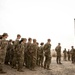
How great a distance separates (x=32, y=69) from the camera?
548 inches

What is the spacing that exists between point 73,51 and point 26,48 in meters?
11.6

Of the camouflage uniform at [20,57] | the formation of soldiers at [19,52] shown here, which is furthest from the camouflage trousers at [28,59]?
the camouflage uniform at [20,57]

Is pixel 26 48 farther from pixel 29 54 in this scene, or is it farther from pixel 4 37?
pixel 4 37

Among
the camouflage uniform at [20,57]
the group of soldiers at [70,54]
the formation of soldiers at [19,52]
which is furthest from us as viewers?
the group of soldiers at [70,54]

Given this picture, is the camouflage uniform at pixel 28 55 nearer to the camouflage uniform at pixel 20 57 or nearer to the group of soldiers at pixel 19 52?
the group of soldiers at pixel 19 52

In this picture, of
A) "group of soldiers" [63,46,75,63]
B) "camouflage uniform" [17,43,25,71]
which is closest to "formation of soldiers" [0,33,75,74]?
"camouflage uniform" [17,43,25,71]

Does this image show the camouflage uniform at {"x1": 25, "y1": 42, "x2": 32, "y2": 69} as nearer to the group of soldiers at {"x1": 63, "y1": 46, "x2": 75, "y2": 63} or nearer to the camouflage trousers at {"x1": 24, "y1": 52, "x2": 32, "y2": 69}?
the camouflage trousers at {"x1": 24, "y1": 52, "x2": 32, "y2": 69}

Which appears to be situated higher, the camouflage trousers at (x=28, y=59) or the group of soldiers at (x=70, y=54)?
the group of soldiers at (x=70, y=54)

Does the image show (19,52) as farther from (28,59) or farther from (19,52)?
(28,59)

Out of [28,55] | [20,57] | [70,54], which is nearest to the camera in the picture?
[20,57]

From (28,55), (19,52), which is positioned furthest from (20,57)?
(28,55)

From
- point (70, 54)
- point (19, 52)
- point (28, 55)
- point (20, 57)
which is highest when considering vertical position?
point (70, 54)

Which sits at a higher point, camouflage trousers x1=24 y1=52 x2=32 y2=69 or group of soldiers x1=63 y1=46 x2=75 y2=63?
group of soldiers x1=63 y1=46 x2=75 y2=63

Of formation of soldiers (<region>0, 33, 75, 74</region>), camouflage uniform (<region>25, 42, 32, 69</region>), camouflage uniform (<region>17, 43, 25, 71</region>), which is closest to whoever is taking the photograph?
formation of soldiers (<region>0, 33, 75, 74</region>)
